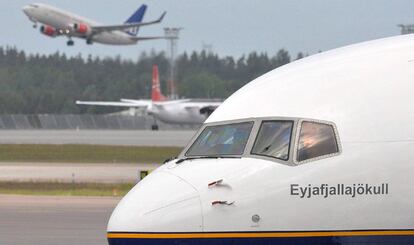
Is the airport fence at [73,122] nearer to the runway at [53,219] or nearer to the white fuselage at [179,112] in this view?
the white fuselage at [179,112]

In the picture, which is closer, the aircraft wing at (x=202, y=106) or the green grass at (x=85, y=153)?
the green grass at (x=85, y=153)

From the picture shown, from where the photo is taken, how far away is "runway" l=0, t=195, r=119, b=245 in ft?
67.5

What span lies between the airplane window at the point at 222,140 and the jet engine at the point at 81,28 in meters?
94.7

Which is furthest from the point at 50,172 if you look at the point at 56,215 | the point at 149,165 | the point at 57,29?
the point at 57,29

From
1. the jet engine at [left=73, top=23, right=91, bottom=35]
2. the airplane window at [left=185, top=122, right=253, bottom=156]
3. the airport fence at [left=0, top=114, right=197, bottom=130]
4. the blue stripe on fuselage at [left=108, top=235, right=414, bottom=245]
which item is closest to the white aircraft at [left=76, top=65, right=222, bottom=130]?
the airport fence at [left=0, top=114, right=197, bottom=130]

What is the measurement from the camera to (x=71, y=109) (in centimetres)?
12544

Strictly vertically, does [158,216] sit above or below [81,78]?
below

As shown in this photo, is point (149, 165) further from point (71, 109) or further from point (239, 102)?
point (71, 109)

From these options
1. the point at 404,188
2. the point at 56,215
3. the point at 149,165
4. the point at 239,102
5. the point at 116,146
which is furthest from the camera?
the point at 116,146

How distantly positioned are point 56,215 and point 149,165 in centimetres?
2244

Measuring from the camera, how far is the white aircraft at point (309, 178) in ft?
33.5

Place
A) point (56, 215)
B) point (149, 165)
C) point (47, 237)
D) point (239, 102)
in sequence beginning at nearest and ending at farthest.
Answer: point (239, 102)
point (47, 237)
point (56, 215)
point (149, 165)

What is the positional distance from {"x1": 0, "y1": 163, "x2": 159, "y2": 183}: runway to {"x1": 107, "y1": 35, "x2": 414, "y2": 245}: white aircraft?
27.9 metres

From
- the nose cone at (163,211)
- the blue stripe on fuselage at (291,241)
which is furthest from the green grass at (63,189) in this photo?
the blue stripe on fuselage at (291,241)
